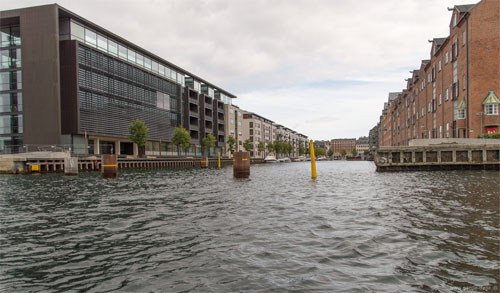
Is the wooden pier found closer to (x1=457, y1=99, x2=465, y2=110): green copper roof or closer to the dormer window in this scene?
the dormer window

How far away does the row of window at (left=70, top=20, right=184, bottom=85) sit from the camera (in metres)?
57.9

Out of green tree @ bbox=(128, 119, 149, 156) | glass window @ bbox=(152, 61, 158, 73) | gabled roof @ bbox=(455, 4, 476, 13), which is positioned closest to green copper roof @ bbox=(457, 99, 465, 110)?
gabled roof @ bbox=(455, 4, 476, 13)

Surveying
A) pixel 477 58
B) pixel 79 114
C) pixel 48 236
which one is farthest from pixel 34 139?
pixel 477 58

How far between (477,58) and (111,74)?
199 feet

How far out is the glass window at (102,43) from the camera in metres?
61.9

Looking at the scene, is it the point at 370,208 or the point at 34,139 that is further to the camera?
the point at 34,139

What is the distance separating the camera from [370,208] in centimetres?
1244

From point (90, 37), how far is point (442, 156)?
60438 millimetres

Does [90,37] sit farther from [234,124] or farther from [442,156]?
[234,124]

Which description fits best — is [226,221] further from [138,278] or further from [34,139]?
[34,139]

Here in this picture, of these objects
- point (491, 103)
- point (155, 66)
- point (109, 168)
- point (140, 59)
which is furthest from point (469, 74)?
point (155, 66)

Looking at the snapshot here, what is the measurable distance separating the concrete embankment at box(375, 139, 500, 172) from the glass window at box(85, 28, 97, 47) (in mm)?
52868

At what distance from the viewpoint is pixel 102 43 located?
62594mm

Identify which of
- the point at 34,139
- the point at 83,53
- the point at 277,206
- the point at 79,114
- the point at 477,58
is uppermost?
the point at 83,53
